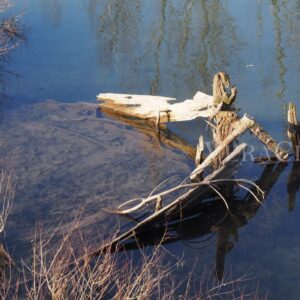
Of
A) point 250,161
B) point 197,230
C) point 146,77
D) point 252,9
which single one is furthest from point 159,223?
point 252,9

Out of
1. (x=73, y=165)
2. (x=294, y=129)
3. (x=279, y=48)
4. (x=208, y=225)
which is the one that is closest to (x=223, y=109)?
(x=294, y=129)

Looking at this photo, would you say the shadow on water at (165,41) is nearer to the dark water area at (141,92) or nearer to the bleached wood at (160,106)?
the dark water area at (141,92)

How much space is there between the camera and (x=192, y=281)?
29.2 ft

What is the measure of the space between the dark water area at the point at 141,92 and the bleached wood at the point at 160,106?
33 centimetres

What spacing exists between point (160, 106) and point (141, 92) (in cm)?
168

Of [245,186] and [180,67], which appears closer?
[245,186]

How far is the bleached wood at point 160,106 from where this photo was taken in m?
12.2

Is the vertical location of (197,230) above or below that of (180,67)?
below

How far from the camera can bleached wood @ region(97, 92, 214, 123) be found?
1217cm

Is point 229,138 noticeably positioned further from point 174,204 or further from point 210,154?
point 174,204

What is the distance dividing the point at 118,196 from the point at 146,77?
15.6ft

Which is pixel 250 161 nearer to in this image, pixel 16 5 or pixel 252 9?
pixel 252 9

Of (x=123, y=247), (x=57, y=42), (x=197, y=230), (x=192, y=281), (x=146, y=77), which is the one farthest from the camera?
(x=57, y=42)

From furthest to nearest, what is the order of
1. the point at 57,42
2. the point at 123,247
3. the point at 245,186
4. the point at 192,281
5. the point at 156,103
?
the point at 57,42 → the point at 156,103 → the point at 245,186 → the point at 123,247 → the point at 192,281
